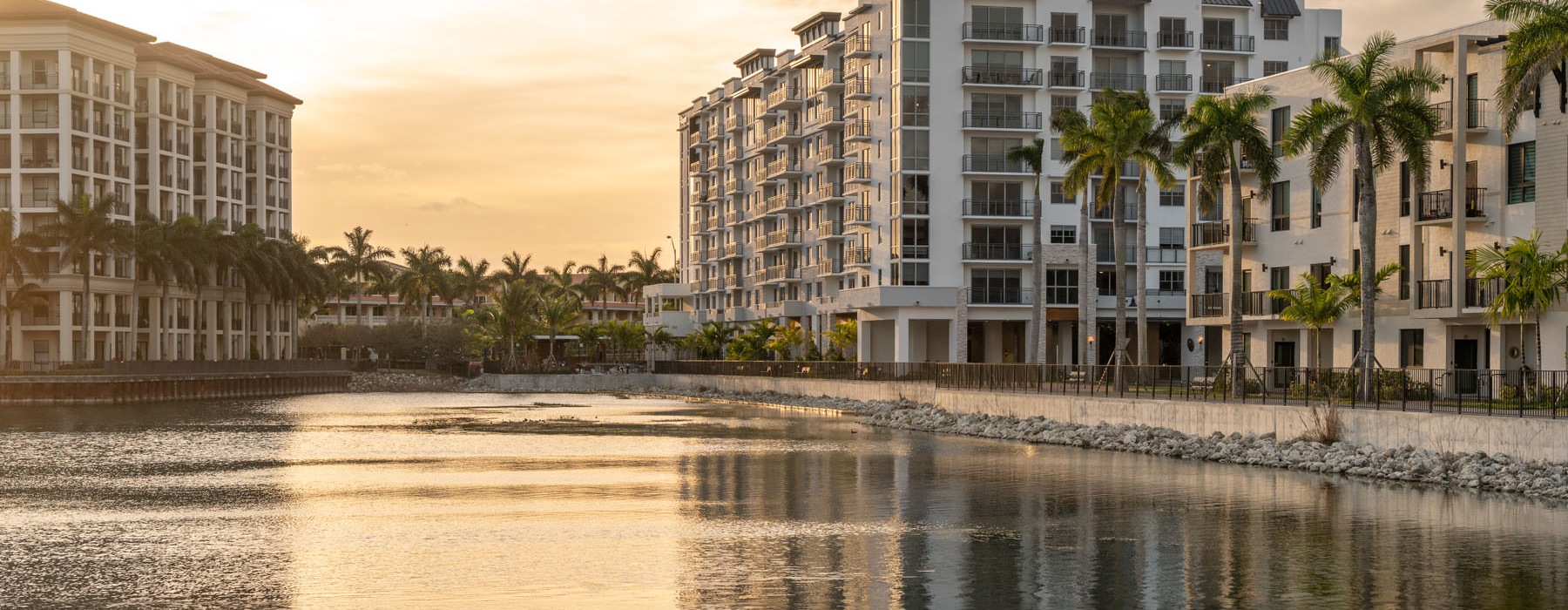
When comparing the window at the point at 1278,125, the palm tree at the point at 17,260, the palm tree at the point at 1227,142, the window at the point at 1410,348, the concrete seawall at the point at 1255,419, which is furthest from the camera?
the palm tree at the point at 17,260

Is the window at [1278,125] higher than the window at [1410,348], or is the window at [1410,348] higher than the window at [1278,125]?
the window at [1278,125]

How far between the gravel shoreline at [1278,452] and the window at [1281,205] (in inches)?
529

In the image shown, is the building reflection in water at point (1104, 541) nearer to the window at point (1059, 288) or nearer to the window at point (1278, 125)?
the window at point (1278, 125)

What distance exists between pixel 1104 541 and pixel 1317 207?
1461 inches

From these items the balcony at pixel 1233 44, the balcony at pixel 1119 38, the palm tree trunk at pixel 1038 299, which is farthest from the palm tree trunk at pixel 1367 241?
the balcony at pixel 1233 44

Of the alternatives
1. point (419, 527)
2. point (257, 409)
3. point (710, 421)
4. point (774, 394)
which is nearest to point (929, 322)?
point (774, 394)

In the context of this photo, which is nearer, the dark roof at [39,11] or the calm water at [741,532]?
the calm water at [741,532]

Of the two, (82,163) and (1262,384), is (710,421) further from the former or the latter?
(82,163)

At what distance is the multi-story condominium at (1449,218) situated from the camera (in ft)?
161

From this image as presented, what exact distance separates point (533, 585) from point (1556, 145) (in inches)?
1531

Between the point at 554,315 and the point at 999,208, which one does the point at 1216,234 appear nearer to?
the point at 999,208

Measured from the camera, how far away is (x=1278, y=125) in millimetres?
62500

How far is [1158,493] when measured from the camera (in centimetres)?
3566

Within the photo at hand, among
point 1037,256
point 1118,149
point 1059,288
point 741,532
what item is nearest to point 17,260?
point 1037,256
